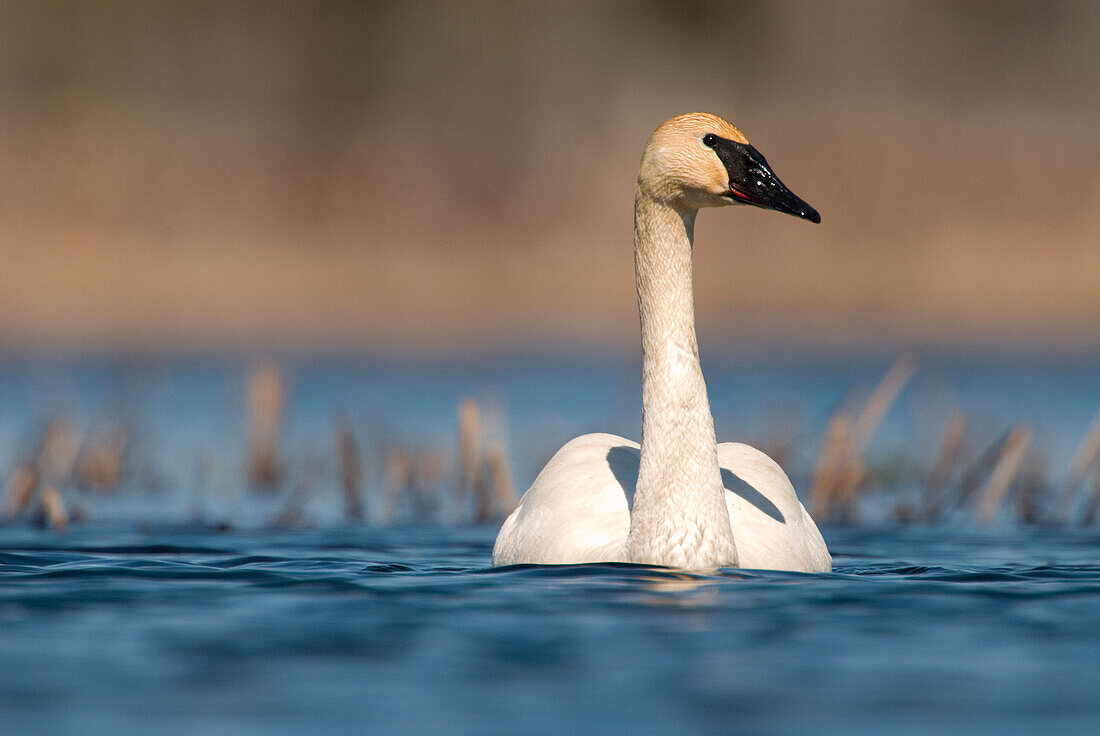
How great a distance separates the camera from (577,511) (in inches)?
287

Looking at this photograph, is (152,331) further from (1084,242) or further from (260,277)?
(1084,242)

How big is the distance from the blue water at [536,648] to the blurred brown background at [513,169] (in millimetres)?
16490

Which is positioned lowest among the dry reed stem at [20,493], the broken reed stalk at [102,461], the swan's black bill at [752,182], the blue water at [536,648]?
the blue water at [536,648]

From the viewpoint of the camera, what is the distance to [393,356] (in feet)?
75.8

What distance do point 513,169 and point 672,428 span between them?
23.2 meters

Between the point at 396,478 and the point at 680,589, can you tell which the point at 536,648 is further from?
the point at 396,478

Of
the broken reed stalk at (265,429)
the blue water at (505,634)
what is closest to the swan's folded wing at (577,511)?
the blue water at (505,634)

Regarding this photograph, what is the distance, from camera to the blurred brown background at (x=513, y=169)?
2536 centimetres

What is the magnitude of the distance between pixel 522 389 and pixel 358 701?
14785 millimetres

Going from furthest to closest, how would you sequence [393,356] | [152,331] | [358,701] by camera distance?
[152,331] < [393,356] < [358,701]

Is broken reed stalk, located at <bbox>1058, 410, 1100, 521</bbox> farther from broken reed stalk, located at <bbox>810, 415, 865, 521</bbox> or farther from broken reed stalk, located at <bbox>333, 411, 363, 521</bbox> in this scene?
broken reed stalk, located at <bbox>333, 411, 363, 521</bbox>

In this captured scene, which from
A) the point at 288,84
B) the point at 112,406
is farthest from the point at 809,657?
the point at 288,84

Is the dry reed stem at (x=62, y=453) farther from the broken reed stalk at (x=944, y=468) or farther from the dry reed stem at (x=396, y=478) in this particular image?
the broken reed stalk at (x=944, y=468)

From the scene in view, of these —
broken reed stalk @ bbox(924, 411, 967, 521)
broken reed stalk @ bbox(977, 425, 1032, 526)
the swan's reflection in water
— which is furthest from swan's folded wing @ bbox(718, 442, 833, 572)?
broken reed stalk @ bbox(924, 411, 967, 521)
